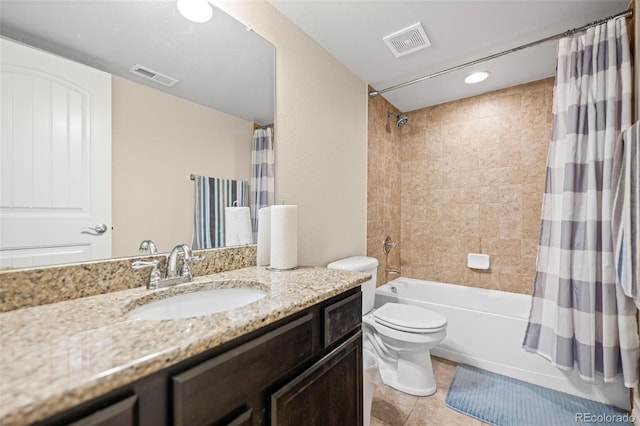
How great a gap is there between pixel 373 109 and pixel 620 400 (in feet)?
8.38

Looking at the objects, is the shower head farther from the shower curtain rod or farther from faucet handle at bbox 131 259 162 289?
faucet handle at bbox 131 259 162 289

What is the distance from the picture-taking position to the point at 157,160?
3.39ft

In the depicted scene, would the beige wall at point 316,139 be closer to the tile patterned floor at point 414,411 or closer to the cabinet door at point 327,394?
the cabinet door at point 327,394

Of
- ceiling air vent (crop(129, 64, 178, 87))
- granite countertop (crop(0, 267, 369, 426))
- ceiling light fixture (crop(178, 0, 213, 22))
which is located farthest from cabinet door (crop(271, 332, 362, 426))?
ceiling light fixture (crop(178, 0, 213, 22))

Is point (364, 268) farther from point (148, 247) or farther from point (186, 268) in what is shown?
point (148, 247)

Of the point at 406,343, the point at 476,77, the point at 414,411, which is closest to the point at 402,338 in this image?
the point at 406,343

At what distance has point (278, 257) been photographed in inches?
50.2

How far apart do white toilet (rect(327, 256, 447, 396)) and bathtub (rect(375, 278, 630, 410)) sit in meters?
0.41

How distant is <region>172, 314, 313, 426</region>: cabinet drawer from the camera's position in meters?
0.53

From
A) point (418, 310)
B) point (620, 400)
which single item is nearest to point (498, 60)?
point (418, 310)

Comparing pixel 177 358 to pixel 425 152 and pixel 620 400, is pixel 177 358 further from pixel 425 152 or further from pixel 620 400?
pixel 425 152

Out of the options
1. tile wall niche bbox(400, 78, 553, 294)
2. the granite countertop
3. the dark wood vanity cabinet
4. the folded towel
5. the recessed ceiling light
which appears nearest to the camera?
the granite countertop

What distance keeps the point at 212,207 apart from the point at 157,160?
0.29m

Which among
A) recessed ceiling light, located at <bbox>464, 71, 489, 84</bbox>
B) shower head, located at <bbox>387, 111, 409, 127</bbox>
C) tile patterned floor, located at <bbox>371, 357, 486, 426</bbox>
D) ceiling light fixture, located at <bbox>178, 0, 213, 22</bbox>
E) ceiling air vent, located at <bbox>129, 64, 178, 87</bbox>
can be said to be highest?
recessed ceiling light, located at <bbox>464, 71, 489, 84</bbox>
